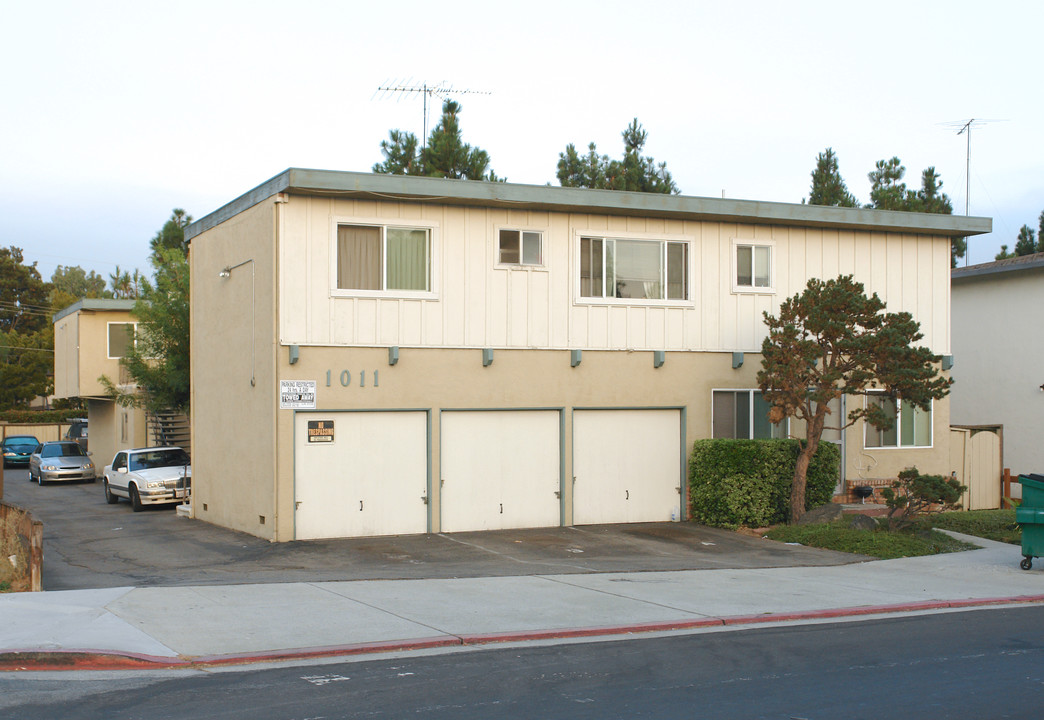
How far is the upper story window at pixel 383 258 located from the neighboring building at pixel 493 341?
35mm

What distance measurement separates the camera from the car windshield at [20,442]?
4962cm

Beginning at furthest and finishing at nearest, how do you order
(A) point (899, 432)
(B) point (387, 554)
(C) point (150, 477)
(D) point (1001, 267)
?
(D) point (1001, 267) < (C) point (150, 477) < (A) point (899, 432) < (B) point (387, 554)

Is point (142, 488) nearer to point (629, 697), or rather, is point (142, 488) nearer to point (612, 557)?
point (612, 557)

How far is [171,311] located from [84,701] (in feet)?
68.8

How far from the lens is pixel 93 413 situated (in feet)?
135

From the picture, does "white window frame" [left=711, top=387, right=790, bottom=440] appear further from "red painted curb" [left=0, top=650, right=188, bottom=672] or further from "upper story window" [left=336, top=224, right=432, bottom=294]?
"red painted curb" [left=0, top=650, right=188, bottom=672]

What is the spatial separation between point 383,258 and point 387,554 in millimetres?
5086

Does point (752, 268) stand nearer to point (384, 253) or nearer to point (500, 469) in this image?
point (500, 469)

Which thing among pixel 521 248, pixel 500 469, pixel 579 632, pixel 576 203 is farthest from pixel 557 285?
pixel 579 632

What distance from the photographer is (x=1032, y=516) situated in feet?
48.6

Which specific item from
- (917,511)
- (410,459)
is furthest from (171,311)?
(917,511)

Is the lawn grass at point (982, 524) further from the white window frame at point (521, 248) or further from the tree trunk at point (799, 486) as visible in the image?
the white window frame at point (521, 248)

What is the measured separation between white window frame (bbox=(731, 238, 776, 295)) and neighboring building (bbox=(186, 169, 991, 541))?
0.04 m

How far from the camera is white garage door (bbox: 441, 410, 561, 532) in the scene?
1866cm
